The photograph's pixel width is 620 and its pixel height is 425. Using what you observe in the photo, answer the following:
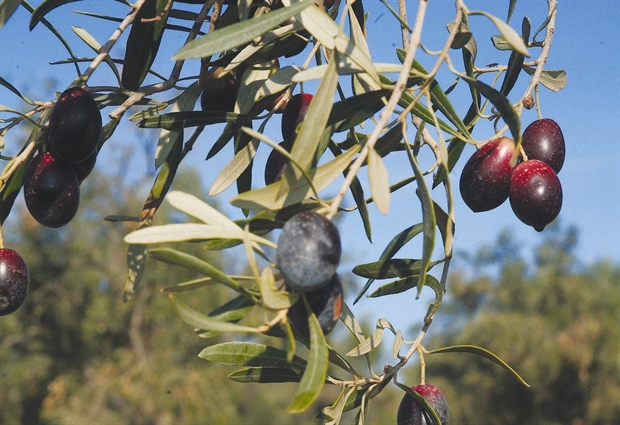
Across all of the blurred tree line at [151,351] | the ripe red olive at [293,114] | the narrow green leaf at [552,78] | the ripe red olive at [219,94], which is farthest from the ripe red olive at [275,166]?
the blurred tree line at [151,351]

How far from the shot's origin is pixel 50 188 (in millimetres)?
927

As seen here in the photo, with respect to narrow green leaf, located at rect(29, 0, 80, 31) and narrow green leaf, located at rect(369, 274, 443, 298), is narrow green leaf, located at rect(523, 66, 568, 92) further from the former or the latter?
narrow green leaf, located at rect(29, 0, 80, 31)

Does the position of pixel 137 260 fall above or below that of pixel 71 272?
above

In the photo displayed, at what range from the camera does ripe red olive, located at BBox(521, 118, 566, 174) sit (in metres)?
1.04

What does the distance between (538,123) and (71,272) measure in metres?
15.1

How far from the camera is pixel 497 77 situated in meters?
1.17

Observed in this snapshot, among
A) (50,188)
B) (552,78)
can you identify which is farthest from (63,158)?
(552,78)

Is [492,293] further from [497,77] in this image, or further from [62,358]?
[497,77]

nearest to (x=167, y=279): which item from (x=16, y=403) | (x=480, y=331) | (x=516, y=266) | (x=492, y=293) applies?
(x=16, y=403)

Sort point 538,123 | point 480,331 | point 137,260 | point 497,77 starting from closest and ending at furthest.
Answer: point 137,260 → point 538,123 → point 497,77 → point 480,331

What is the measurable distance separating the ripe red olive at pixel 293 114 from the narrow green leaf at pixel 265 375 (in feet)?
1.07

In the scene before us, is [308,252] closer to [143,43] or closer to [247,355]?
[247,355]

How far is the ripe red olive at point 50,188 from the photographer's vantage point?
3.03 feet

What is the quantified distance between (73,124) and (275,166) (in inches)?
10.7
